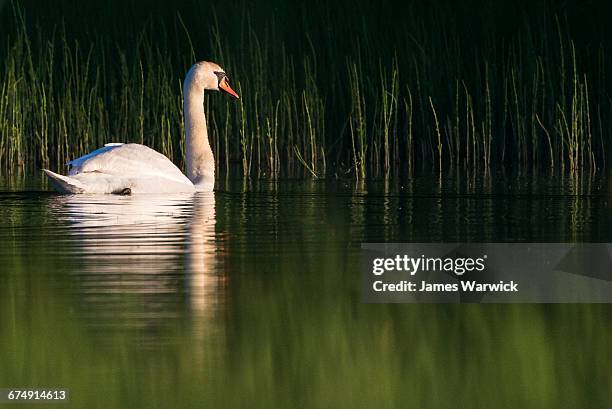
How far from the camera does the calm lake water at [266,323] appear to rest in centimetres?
552

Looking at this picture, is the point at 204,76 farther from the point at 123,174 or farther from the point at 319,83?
the point at 319,83

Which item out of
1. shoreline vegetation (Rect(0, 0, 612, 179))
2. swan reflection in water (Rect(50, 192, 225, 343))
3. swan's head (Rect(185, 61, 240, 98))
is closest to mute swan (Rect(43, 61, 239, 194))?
swan reflection in water (Rect(50, 192, 225, 343))

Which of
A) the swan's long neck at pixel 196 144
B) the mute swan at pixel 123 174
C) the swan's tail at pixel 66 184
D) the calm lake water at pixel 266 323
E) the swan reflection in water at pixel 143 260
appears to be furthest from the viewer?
the swan's long neck at pixel 196 144

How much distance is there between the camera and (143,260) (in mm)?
8727

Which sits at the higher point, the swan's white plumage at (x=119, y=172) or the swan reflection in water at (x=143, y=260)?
the swan's white plumage at (x=119, y=172)

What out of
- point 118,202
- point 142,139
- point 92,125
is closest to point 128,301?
point 118,202

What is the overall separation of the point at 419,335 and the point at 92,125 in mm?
11285

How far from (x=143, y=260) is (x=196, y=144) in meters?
5.96

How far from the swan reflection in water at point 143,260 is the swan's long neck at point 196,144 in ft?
3.37

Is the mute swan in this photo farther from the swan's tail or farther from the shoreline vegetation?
the shoreline vegetation

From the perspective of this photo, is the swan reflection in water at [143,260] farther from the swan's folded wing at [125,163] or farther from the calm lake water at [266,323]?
the swan's folded wing at [125,163]

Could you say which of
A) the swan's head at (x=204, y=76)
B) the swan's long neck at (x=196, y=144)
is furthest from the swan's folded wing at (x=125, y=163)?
the swan's head at (x=204, y=76)

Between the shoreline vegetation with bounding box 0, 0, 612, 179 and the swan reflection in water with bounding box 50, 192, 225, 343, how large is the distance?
4168mm

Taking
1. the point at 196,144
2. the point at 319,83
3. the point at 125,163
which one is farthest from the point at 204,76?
the point at 319,83
